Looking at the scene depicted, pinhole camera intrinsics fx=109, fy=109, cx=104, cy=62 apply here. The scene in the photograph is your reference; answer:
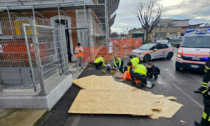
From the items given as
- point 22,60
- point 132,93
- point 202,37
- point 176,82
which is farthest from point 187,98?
point 22,60

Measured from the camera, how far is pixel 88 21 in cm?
865

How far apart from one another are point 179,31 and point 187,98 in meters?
56.2

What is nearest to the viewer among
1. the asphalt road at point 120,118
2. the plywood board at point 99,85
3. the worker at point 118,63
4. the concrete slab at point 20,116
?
the concrete slab at point 20,116

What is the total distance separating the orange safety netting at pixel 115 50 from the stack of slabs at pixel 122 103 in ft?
15.4

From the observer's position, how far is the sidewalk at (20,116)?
2659mm

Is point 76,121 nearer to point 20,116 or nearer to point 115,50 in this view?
point 20,116

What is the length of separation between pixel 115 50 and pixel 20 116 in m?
9.41

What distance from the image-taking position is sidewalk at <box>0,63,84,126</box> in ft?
8.72

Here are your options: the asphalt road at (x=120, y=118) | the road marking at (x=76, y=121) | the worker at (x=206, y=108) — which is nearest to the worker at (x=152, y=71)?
the asphalt road at (x=120, y=118)

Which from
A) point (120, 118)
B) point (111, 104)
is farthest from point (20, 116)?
point (120, 118)

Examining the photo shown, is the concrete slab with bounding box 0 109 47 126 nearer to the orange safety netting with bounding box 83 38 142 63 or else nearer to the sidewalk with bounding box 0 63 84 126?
the sidewalk with bounding box 0 63 84 126

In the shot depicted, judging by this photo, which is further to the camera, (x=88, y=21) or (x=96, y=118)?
(x=88, y=21)

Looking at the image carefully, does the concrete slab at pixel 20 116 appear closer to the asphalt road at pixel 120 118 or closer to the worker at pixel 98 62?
the asphalt road at pixel 120 118

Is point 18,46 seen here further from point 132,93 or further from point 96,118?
point 132,93
